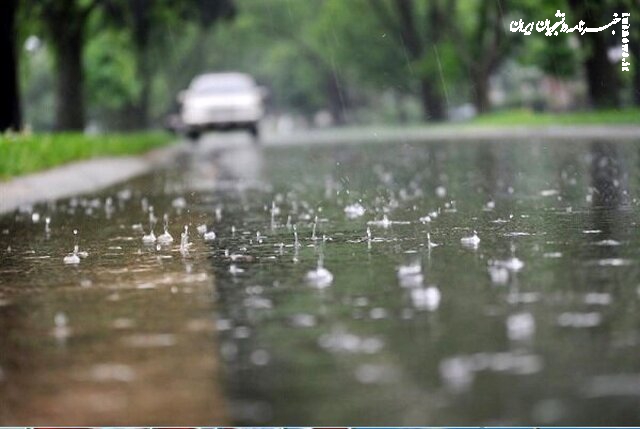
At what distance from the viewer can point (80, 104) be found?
38438 mm

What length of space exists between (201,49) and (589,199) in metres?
73.7

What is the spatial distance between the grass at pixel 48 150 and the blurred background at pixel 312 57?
1.59 meters

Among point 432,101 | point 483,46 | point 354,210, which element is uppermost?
point 483,46

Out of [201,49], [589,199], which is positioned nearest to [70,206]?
[589,199]

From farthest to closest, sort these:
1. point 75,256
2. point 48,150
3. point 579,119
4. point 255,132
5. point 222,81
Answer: point 255,132 → point 222,81 → point 579,119 → point 48,150 → point 75,256

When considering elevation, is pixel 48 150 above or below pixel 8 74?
below

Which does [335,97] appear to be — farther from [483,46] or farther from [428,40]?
[483,46]

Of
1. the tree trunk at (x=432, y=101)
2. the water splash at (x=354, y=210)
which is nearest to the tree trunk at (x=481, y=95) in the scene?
the tree trunk at (x=432, y=101)

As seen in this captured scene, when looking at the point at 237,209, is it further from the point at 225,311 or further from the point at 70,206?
the point at 225,311

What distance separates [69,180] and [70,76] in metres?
15.7

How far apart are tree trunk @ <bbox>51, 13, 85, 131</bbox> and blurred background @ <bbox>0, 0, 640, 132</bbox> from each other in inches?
1.4

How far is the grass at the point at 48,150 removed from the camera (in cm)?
2130

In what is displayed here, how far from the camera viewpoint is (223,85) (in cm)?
4700

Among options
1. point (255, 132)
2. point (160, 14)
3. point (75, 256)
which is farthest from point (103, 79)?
point (75, 256)
